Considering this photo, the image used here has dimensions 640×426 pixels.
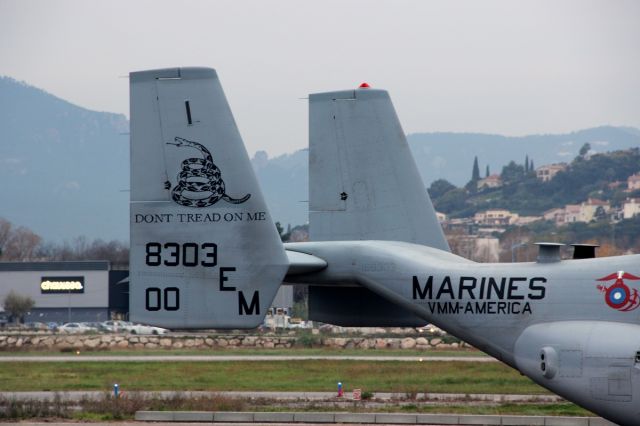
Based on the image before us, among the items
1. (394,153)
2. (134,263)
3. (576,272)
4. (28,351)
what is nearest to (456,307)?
(576,272)

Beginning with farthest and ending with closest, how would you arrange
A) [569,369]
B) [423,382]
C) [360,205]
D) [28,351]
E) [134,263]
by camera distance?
[28,351] → [423,382] → [360,205] → [134,263] → [569,369]

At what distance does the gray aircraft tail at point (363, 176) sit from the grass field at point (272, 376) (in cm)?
1500

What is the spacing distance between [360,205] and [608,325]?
18.9 ft

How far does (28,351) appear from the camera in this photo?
5578cm

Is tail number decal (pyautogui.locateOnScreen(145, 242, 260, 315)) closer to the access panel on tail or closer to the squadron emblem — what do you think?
the access panel on tail

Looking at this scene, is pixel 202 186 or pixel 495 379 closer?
pixel 202 186

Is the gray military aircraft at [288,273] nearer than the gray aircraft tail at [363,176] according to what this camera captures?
Yes

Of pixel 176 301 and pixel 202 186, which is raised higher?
pixel 202 186

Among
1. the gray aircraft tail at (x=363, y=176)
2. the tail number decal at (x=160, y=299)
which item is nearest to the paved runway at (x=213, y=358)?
the gray aircraft tail at (x=363, y=176)

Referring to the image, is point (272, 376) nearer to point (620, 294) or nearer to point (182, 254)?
point (182, 254)

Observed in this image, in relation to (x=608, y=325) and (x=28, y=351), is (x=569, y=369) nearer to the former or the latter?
(x=608, y=325)

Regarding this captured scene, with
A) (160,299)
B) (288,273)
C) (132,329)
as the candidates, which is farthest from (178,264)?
(132,329)

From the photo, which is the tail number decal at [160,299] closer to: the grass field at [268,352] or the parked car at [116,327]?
the grass field at [268,352]

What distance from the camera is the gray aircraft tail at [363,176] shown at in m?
22.8
